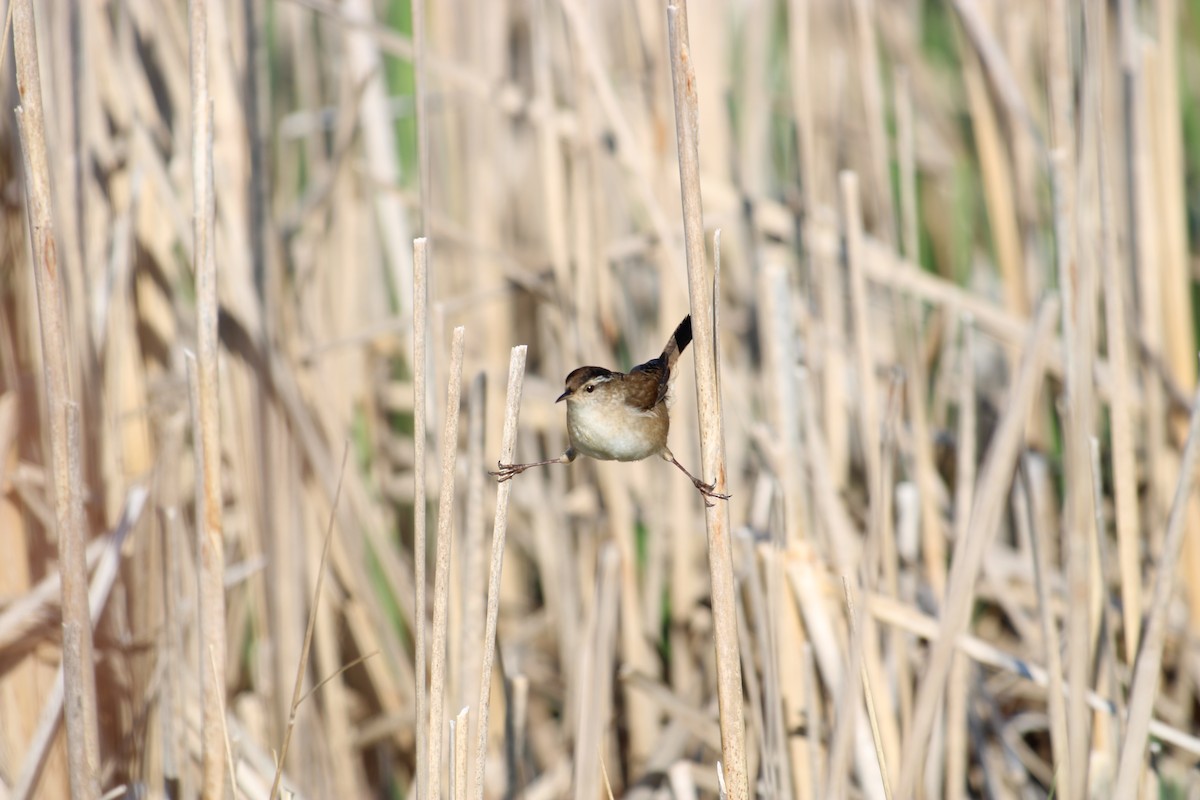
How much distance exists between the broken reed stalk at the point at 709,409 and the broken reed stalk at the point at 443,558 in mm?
296

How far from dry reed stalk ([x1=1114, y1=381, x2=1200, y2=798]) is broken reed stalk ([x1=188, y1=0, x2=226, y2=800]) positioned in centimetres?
133

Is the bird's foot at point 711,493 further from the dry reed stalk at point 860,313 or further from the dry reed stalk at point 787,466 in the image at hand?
the dry reed stalk at point 860,313

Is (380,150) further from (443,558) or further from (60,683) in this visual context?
(443,558)

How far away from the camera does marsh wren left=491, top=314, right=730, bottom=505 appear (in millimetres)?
2010

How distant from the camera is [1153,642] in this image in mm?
1813

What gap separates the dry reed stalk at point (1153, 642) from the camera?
1714 millimetres

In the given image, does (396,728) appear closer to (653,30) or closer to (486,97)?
(486,97)

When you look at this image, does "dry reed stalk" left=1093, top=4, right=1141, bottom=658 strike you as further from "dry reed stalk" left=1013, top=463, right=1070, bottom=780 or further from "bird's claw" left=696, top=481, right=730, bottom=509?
"bird's claw" left=696, top=481, right=730, bottom=509

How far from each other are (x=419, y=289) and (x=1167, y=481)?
191 centimetres

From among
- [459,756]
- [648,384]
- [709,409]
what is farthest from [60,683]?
[709,409]

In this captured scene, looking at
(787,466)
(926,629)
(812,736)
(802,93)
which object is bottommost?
(812,736)

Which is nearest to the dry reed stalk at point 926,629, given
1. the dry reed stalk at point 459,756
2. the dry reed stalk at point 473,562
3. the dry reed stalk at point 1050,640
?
the dry reed stalk at point 1050,640

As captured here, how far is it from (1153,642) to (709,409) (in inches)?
34.3

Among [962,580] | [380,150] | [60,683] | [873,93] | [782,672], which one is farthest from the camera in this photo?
[380,150]
